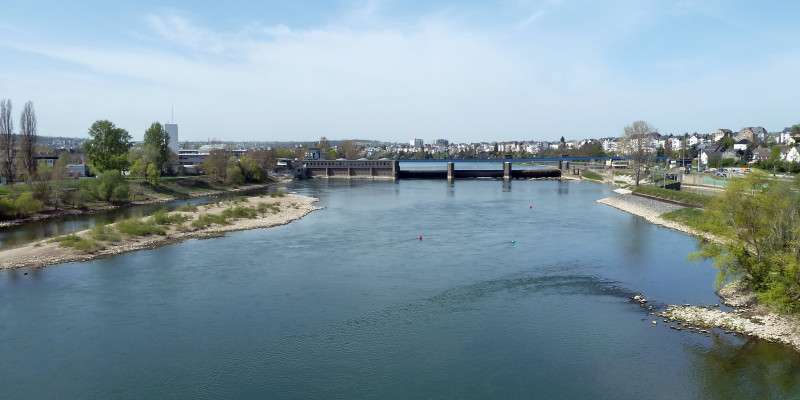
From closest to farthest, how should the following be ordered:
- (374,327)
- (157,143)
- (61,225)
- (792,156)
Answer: (374,327) < (61,225) < (792,156) < (157,143)

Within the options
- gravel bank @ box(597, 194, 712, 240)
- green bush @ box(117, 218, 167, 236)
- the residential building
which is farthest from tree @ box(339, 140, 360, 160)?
green bush @ box(117, 218, 167, 236)

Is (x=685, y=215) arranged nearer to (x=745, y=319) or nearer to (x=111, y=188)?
(x=745, y=319)

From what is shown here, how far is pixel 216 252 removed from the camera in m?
22.8

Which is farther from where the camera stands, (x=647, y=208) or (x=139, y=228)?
(x=647, y=208)

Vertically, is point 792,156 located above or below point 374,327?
above

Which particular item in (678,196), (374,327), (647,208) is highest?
(678,196)

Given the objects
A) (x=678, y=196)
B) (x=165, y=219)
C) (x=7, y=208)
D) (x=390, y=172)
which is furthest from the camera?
(x=390, y=172)

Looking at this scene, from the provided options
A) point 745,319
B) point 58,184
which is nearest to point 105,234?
point 58,184

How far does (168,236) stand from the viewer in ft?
85.1

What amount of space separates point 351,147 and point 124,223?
94327mm

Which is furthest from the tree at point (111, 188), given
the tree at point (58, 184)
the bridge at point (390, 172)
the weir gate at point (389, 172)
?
the weir gate at point (389, 172)

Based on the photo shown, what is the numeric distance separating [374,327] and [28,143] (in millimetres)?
35216

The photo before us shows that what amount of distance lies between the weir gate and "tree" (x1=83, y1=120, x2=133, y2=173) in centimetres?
3318

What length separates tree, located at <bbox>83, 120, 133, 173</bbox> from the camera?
45.6m
